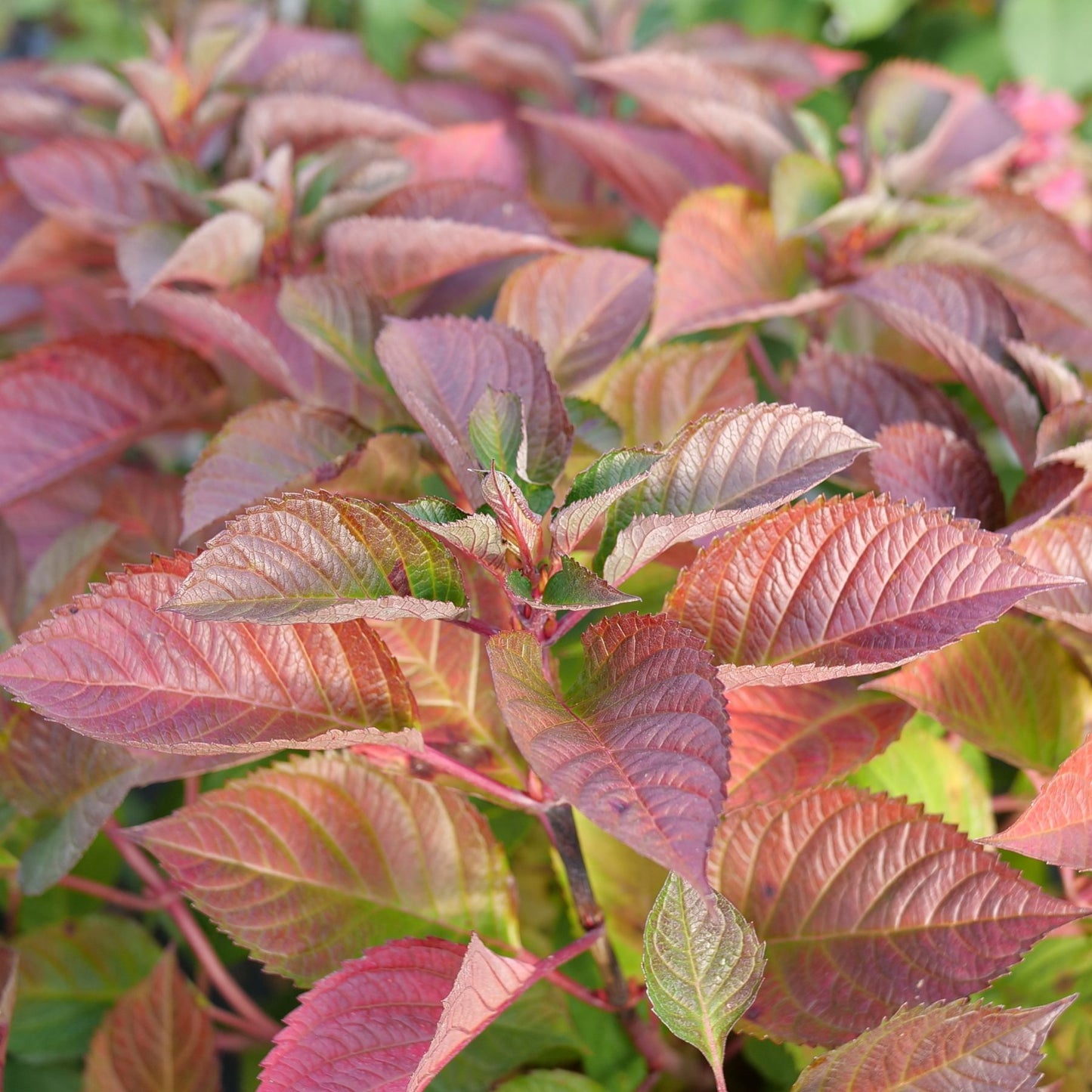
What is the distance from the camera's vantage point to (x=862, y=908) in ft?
1.63

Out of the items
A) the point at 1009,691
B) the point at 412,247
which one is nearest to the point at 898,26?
the point at 412,247

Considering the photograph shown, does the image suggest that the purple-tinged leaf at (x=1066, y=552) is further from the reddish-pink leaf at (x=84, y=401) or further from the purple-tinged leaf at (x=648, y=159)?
the reddish-pink leaf at (x=84, y=401)

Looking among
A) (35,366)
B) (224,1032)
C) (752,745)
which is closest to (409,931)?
(752,745)

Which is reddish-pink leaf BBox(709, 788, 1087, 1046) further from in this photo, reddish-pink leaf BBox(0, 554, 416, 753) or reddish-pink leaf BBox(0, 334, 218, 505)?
reddish-pink leaf BBox(0, 334, 218, 505)

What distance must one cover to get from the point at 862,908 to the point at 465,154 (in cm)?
65

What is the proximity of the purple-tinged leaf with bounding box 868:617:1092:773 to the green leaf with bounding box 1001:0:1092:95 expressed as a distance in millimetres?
941

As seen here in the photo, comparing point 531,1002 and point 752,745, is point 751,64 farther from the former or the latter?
point 531,1002

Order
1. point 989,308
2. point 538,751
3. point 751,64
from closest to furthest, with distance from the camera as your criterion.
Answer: point 538,751 → point 989,308 → point 751,64

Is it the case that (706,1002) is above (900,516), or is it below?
below

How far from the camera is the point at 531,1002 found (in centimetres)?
58

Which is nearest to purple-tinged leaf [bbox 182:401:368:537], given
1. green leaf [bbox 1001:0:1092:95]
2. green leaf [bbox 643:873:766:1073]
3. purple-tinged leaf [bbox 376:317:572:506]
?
purple-tinged leaf [bbox 376:317:572:506]

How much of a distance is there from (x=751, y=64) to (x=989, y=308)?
1.55 ft

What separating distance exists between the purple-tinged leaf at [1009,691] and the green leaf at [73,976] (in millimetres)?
543

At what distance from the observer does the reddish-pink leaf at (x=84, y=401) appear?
2.23 feet
